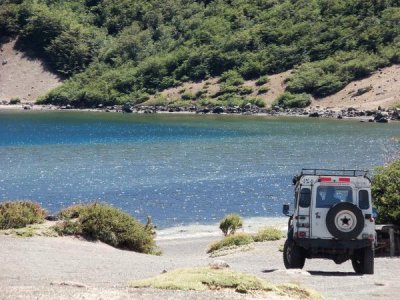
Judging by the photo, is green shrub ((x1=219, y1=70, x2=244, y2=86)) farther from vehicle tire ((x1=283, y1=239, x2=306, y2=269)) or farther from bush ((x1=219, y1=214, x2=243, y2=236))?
vehicle tire ((x1=283, y1=239, x2=306, y2=269))

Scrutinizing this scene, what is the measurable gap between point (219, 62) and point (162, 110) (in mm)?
18466

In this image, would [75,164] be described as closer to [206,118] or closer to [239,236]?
[239,236]

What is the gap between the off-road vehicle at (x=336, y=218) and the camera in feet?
67.9

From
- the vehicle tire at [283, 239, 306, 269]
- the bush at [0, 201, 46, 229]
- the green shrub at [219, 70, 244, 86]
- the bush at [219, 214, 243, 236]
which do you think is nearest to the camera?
the vehicle tire at [283, 239, 306, 269]

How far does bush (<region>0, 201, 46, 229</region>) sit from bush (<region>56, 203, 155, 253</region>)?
98 centimetres

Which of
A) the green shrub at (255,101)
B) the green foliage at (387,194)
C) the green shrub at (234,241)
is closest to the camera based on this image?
the green foliage at (387,194)

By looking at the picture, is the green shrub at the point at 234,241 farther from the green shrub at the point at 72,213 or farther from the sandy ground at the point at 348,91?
the sandy ground at the point at 348,91

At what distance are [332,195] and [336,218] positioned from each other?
2.22ft

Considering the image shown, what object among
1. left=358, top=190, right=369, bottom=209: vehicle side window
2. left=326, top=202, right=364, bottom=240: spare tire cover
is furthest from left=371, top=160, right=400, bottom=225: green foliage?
left=326, top=202, right=364, bottom=240: spare tire cover

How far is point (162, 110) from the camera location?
543ft

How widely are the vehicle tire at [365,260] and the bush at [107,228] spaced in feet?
29.6

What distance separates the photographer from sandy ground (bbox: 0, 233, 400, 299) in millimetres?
15672

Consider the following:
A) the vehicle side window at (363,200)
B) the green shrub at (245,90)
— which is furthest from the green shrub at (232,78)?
the vehicle side window at (363,200)

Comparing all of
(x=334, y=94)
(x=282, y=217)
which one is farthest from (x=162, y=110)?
(x=282, y=217)
